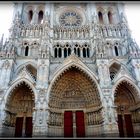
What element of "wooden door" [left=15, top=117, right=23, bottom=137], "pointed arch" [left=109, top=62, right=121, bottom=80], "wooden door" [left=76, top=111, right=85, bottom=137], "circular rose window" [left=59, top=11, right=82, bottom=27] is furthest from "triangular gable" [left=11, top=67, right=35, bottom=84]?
"circular rose window" [left=59, top=11, right=82, bottom=27]

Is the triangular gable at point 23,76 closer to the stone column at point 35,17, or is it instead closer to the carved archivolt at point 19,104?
the carved archivolt at point 19,104

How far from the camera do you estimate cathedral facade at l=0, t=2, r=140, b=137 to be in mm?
14180

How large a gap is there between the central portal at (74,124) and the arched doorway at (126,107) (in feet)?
12.0

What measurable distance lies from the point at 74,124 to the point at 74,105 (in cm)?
183

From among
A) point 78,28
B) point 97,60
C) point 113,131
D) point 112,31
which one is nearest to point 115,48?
point 112,31

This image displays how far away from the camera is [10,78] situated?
15.1m

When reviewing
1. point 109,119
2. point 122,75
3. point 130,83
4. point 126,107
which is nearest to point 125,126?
point 126,107

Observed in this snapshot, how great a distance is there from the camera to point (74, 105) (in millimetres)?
15922

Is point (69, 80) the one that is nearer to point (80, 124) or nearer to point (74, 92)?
point (74, 92)

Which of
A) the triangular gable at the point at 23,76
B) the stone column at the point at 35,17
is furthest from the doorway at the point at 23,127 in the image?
the stone column at the point at 35,17

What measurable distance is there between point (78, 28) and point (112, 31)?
4.14 m

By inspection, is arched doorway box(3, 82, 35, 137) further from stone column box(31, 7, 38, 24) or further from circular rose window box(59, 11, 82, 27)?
circular rose window box(59, 11, 82, 27)

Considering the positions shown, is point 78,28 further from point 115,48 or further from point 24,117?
point 24,117

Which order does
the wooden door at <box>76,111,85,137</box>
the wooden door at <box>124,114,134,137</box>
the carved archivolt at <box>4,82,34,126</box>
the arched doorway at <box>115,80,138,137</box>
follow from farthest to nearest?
1. the arched doorway at <box>115,80,138,137</box>
2. the wooden door at <box>124,114,134,137</box>
3. the wooden door at <box>76,111,85,137</box>
4. the carved archivolt at <box>4,82,34,126</box>
